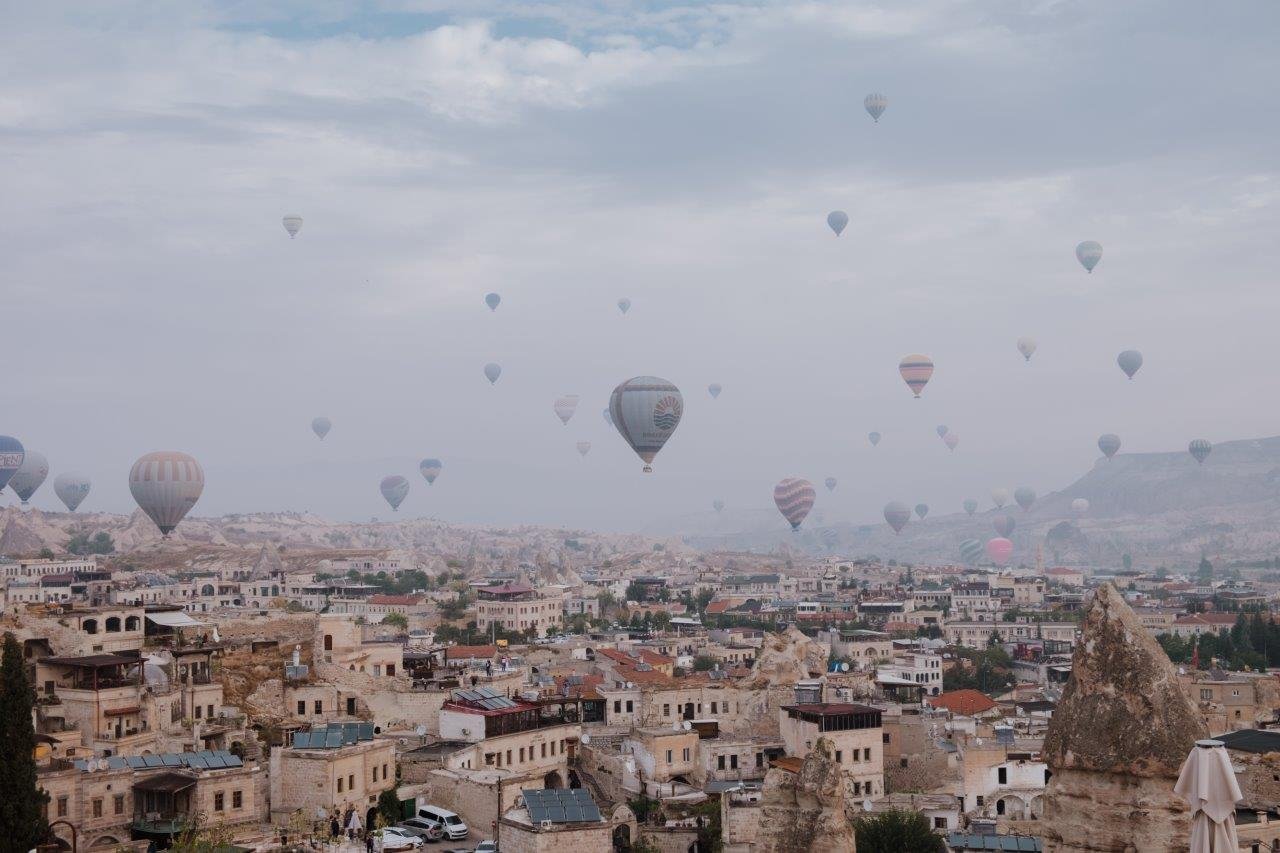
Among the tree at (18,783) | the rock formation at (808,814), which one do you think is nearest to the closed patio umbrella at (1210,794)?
the rock formation at (808,814)

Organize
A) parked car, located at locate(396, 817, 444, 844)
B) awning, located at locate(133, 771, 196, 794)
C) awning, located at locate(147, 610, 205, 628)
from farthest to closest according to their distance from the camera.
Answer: awning, located at locate(147, 610, 205, 628) → parked car, located at locate(396, 817, 444, 844) → awning, located at locate(133, 771, 196, 794)

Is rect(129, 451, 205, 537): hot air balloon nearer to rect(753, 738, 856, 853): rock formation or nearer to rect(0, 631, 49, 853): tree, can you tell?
rect(0, 631, 49, 853): tree

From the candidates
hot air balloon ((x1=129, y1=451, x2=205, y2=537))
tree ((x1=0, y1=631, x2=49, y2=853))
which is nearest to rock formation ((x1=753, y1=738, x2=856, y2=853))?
tree ((x1=0, y1=631, x2=49, y2=853))

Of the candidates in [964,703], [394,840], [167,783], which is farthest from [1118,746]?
[964,703]

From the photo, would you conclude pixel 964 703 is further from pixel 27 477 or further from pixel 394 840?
pixel 27 477

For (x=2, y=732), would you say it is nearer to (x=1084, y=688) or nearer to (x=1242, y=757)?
(x=1084, y=688)

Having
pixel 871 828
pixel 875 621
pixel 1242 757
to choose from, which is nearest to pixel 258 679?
pixel 871 828
